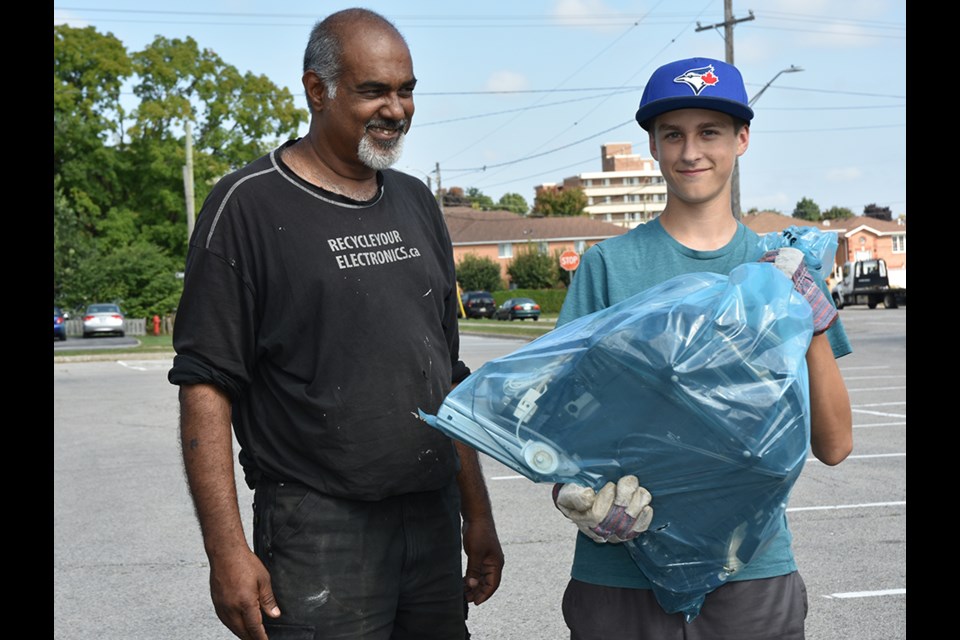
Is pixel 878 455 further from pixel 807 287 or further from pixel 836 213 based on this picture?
pixel 836 213

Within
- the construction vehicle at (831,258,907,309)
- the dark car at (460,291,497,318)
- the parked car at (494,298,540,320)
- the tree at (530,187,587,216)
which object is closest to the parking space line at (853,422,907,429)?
the construction vehicle at (831,258,907,309)

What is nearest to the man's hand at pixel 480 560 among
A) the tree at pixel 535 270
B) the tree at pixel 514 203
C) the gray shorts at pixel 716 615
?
the gray shorts at pixel 716 615

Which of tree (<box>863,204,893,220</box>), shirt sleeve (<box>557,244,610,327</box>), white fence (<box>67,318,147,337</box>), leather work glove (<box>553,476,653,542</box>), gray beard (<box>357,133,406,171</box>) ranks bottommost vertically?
white fence (<box>67,318,147,337</box>)

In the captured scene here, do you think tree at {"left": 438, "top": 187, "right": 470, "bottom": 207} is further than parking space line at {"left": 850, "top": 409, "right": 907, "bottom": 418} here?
Yes

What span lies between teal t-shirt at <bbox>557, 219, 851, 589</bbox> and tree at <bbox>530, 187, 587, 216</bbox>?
106 m

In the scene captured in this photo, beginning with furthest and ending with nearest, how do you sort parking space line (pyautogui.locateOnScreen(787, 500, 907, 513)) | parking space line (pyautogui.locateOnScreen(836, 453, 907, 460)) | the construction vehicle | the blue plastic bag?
the construction vehicle, parking space line (pyautogui.locateOnScreen(836, 453, 907, 460)), parking space line (pyautogui.locateOnScreen(787, 500, 907, 513)), the blue plastic bag

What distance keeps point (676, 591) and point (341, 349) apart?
976 mm

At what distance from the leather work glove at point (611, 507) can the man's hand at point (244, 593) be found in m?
0.80

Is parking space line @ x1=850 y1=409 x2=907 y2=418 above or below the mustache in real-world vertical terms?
below

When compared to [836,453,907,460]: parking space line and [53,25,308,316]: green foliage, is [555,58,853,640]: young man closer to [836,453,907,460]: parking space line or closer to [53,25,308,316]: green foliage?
[836,453,907,460]: parking space line

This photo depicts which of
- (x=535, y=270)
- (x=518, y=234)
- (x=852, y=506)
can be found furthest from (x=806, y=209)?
(x=852, y=506)

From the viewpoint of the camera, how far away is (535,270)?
2955 inches

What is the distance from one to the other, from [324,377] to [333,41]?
34.4 inches

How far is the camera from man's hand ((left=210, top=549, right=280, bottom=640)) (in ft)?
8.29
